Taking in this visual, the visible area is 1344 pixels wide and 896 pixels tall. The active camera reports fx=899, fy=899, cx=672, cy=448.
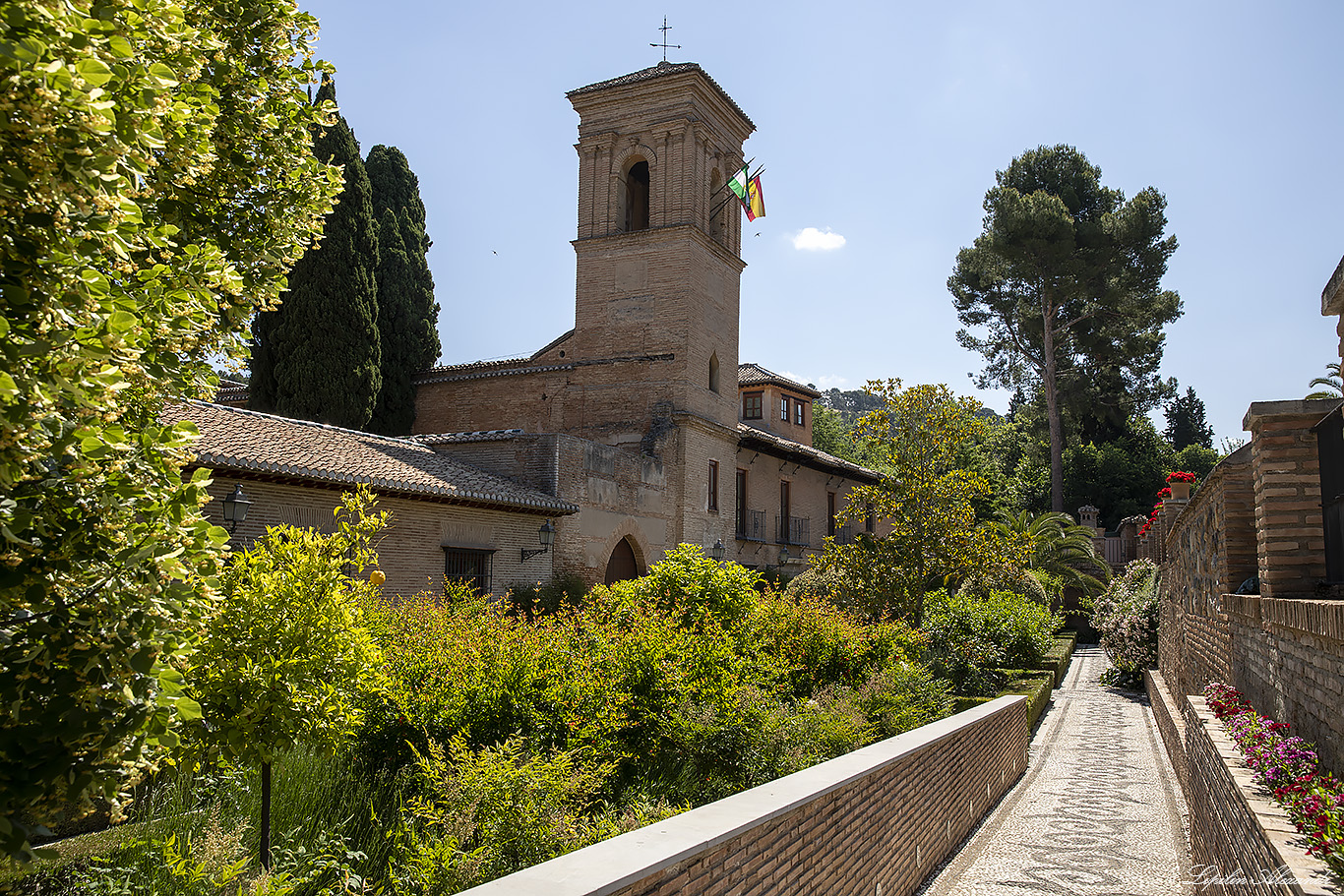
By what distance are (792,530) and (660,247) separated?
10.7 meters

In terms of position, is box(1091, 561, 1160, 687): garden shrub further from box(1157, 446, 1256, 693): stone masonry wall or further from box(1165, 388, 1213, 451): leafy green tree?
box(1165, 388, 1213, 451): leafy green tree

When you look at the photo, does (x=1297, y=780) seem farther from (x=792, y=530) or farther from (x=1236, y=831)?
(x=792, y=530)

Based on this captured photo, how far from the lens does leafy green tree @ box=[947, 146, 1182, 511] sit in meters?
35.2

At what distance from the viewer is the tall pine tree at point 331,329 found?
2041cm

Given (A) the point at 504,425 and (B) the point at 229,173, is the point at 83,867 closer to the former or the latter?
(B) the point at 229,173

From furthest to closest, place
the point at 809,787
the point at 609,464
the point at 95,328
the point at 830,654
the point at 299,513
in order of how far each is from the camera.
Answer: the point at 609,464, the point at 299,513, the point at 830,654, the point at 809,787, the point at 95,328

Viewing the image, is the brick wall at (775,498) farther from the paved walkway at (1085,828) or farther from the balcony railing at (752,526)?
the paved walkway at (1085,828)

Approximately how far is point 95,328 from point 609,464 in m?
17.8

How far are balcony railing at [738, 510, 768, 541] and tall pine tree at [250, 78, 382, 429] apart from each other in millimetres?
10647

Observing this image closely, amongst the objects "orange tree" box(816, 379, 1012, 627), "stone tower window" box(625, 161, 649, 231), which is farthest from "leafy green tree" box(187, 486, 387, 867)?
"stone tower window" box(625, 161, 649, 231)

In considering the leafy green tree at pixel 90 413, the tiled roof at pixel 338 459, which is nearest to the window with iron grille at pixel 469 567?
the tiled roof at pixel 338 459

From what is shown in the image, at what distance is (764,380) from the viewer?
1262 inches

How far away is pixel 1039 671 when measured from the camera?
16438mm

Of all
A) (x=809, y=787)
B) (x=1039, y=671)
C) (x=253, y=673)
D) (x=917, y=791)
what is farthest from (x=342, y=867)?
(x=1039, y=671)
